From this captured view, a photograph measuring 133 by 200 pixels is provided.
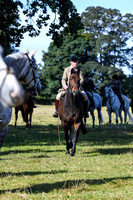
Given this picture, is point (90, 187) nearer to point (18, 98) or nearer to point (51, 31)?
point (18, 98)

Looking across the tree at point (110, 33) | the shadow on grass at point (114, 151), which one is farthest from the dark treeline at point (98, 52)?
the shadow on grass at point (114, 151)

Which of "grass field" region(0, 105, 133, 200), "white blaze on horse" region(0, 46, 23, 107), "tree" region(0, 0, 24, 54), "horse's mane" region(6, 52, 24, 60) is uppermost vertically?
"tree" region(0, 0, 24, 54)

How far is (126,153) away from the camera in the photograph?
10.6 metres

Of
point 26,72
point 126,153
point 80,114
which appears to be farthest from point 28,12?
point 26,72

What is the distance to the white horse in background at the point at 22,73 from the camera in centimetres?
582

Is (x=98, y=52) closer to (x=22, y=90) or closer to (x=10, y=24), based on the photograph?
(x=10, y=24)

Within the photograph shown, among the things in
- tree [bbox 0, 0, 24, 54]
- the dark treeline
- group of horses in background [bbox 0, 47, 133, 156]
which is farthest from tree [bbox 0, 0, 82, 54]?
the dark treeline

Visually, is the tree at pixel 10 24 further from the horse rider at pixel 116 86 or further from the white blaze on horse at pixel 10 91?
the white blaze on horse at pixel 10 91

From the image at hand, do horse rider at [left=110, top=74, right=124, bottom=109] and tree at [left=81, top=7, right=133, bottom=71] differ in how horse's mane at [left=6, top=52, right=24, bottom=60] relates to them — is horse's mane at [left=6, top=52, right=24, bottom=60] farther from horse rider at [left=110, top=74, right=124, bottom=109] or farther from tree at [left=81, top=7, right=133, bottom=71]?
tree at [left=81, top=7, right=133, bottom=71]

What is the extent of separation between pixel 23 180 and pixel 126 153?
4.75 meters

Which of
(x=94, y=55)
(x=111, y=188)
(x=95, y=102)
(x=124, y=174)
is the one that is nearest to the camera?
(x=111, y=188)

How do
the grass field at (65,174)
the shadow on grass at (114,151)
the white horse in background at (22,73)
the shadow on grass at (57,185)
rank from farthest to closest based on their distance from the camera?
1. the shadow on grass at (114,151)
2. the shadow on grass at (57,185)
3. the white horse in background at (22,73)
4. the grass field at (65,174)

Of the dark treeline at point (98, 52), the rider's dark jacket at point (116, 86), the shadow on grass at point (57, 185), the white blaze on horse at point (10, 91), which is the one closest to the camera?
the white blaze on horse at point (10, 91)

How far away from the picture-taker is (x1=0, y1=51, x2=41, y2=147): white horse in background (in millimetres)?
5820
